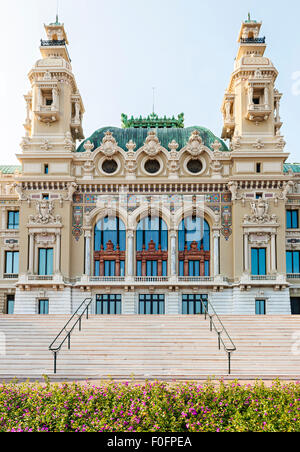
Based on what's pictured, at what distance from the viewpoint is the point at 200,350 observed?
31.3 meters

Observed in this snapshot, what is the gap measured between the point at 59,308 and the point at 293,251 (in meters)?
20.2

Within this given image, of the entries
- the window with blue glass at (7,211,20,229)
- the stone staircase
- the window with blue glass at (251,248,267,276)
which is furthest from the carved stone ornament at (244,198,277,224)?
the window with blue glass at (7,211,20,229)

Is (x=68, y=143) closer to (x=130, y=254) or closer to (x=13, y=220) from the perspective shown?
(x=13, y=220)

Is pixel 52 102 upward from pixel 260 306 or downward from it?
upward

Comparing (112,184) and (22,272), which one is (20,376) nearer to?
(22,272)

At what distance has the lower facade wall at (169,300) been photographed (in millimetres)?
46750

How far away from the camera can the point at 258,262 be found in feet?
158

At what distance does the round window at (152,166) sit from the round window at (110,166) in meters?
2.68

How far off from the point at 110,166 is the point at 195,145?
7.53 metres

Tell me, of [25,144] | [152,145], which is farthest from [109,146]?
[25,144]

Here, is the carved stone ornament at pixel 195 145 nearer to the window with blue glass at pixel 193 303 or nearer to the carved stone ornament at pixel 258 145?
the carved stone ornament at pixel 258 145

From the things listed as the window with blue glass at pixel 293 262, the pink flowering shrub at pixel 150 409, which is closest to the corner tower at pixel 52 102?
the window with blue glass at pixel 293 262

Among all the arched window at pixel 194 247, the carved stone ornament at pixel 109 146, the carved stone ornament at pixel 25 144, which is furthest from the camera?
the carved stone ornament at pixel 25 144

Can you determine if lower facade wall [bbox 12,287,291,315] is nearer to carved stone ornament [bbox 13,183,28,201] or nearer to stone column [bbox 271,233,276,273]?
stone column [bbox 271,233,276,273]
